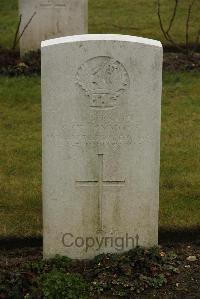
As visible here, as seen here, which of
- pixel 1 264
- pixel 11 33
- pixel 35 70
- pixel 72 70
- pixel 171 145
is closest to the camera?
pixel 72 70

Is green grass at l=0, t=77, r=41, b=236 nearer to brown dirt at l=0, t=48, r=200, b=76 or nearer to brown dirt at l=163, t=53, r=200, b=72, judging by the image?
brown dirt at l=0, t=48, r=200, b=76

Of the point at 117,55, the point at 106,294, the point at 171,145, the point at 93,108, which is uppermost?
the point at 117,55

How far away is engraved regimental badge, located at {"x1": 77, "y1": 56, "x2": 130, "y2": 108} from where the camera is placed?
4566mm

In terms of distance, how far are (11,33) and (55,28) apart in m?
1.77

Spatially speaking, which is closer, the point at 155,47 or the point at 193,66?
the point at 155,47

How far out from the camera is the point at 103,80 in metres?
4.61

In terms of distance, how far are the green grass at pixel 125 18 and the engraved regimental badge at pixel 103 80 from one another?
266 inches

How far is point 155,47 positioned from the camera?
15.0 ft

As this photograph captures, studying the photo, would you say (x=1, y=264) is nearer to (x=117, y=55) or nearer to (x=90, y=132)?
(x=90, y=132)

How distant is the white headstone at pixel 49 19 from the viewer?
10102mm

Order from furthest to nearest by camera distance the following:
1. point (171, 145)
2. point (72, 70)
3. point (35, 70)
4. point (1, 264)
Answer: point (35, 70) → point (171, 145) → point (1, 264) → point (72, 70)

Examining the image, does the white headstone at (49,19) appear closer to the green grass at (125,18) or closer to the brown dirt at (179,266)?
the green grass at (125,18)

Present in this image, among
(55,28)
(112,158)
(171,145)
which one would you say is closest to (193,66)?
(55,28)

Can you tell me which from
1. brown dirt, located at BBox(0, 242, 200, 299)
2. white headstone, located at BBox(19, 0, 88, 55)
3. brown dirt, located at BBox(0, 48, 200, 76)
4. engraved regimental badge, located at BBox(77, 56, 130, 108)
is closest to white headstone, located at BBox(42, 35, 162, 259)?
engraved regimental badge, located at BBox(77, 56, 130, 108)
